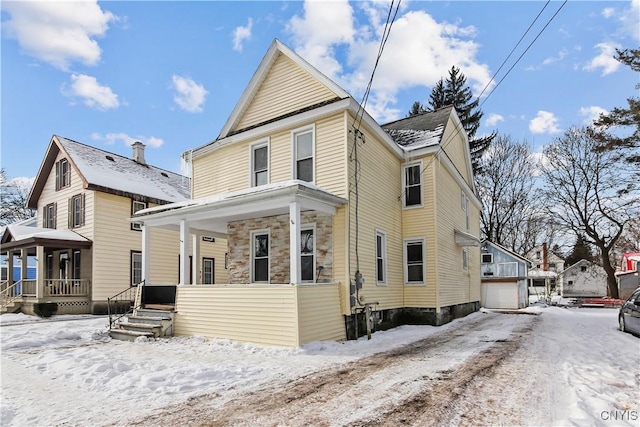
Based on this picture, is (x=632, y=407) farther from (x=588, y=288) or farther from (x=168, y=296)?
(x=588, y=288)

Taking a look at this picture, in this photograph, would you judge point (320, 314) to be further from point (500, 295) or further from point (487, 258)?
point (487, 258)

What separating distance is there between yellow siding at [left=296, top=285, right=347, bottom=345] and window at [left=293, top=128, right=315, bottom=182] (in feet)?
10.8

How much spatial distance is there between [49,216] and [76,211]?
126 inches

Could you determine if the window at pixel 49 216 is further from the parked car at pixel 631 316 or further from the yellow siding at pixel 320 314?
the parked car at pixel 631 316

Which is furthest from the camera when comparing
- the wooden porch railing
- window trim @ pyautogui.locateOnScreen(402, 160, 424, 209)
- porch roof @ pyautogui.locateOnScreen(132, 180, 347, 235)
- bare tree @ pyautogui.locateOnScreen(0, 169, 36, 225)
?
bare tree @ pyautogui.locateOnScreen(0, 169, 36, 225)

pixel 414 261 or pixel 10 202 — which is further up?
pixel 10 202

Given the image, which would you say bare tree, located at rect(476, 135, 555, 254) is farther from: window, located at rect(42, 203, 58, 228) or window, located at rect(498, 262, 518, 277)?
window, located at rect(42, 203, 58, 228)

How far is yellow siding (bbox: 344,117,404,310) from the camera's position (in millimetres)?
10352

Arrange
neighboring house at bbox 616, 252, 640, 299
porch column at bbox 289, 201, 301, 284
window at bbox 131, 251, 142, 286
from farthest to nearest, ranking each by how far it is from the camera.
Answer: neighboring house at bbox 616, 252, 640, 299, window at bbox 131, 251, 142, 286, porch column at bbox 289, 201, 301, 284

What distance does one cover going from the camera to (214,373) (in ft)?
20.1

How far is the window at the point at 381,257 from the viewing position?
11484mm

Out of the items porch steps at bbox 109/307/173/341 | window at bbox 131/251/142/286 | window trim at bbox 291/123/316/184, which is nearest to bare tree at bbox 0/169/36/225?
window at bbox 131/251/142/286

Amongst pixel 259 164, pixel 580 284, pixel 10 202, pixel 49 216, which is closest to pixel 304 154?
pixel 259 164

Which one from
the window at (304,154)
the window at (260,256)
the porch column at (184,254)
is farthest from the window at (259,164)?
the porch column at (184,254)
